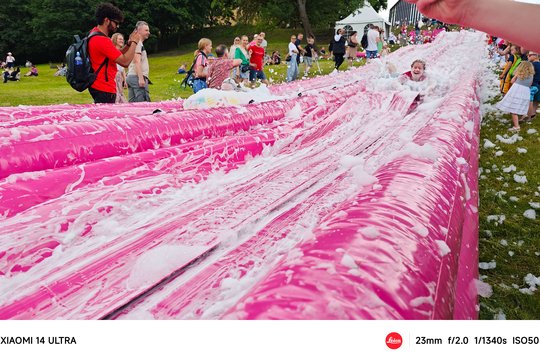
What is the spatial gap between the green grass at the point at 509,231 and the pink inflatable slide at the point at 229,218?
0.86ft

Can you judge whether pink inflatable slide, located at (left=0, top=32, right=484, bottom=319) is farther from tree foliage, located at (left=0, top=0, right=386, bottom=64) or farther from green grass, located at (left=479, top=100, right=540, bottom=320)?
tree foliage, located at (left=0, top=0, right=386, bottom=64)

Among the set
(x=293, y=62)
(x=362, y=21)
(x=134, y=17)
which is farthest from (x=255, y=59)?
(x=134, y=17)

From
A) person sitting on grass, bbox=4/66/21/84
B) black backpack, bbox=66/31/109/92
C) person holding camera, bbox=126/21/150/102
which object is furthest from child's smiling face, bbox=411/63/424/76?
person sitting on grass, bbox=4/66/21/84

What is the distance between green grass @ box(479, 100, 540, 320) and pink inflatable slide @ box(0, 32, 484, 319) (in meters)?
0.26

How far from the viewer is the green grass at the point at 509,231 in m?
2.01

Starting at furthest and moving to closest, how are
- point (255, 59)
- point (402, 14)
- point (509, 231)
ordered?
point (402, 14)
point (255, 59)
point (509, 231)

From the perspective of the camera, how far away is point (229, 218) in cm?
213

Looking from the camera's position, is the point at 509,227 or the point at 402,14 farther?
the point at 402,14

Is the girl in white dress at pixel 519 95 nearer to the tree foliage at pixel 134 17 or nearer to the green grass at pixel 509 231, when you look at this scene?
the green grass at pixel 509 231

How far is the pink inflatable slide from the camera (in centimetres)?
114

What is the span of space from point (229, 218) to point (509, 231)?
185 centimetres

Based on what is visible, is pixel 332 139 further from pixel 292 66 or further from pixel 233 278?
pixel 292 66

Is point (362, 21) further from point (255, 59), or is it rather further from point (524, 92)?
point (524, 92)
